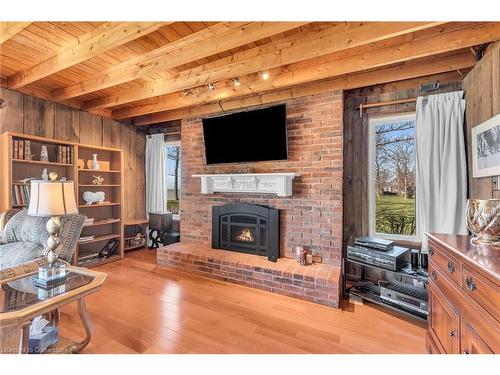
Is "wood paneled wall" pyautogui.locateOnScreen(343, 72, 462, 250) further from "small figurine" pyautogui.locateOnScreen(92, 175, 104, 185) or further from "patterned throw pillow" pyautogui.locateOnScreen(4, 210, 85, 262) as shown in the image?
"small figurine" pyautogui.locateOnScreen(92, 175, 104, 185)

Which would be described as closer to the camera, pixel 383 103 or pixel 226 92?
pixel 383 103

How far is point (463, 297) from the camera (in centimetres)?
118

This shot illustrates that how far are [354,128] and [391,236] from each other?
139 centimetres

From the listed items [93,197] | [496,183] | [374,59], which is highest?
[374,59]

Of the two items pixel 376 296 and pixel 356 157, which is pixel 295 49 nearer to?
pixel 356 157

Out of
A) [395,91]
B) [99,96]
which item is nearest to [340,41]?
[395,91]

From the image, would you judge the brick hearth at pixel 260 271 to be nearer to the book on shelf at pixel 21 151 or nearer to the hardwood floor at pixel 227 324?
the hardwood floor at pixel 227 324

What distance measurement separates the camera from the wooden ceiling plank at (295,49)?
1.73 m

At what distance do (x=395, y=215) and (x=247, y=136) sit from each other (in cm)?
211

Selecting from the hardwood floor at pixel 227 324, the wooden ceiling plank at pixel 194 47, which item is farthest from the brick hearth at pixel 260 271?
the wooden ceiling plank at pixel 194 47

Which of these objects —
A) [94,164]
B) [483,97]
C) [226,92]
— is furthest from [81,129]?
[483,97]

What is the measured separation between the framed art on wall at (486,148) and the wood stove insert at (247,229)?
199 cm
